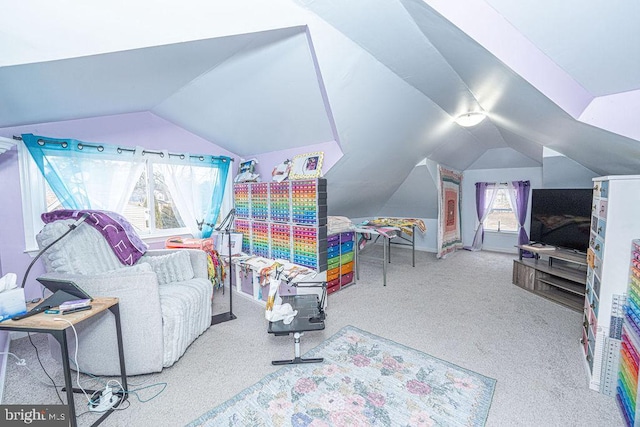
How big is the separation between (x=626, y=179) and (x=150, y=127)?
174 inches

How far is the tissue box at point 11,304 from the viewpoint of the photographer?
4.31 feet

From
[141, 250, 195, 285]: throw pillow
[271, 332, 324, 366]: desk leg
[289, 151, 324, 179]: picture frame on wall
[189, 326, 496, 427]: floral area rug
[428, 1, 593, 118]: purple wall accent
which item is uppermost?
[428, 1, 593, 118]: purple wall accent

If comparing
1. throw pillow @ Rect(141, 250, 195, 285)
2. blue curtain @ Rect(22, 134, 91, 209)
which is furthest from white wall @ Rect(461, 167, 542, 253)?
blue curtain @ Rect(22, 134, 91, 209)

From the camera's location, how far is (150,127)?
3.28m

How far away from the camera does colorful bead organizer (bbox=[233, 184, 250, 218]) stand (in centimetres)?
369

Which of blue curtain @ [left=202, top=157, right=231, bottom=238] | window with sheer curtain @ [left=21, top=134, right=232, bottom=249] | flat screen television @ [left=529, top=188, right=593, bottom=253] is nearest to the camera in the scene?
window with sheer curtain @ [left=21, top=134, right=232, bottom=249]

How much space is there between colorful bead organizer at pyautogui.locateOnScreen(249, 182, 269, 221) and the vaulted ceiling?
61cm

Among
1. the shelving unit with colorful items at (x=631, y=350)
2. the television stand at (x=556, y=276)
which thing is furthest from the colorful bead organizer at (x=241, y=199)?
the television stand at (x=556, y=276)

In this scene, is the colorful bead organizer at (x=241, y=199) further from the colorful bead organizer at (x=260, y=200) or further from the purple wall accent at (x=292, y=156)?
the purple wall accent at (x=292, y=156)

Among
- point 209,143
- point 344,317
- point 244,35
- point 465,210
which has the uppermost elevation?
point 244,35

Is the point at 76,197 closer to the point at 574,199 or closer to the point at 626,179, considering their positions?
the point at 626,179

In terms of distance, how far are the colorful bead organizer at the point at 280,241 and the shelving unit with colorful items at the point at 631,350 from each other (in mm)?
2744

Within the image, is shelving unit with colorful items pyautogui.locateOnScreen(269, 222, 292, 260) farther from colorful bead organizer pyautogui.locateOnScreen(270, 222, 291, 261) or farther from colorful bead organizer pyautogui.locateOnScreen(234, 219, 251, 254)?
colorful bead organizer pyautogui.locateOnScreen(234, 219, 251, 254)

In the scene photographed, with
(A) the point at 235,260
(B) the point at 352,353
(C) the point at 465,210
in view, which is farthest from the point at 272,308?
(C) the point at 465,210
